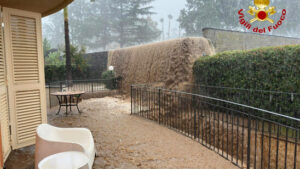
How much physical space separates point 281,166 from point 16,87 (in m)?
6.23

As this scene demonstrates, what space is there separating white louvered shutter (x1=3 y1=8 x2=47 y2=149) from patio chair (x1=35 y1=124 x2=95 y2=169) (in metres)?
0.97

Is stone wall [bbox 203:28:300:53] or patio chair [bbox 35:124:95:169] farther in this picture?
stone wall [bbox 203:28:300:53]

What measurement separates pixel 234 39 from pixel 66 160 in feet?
39.2

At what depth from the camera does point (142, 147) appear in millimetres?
3584

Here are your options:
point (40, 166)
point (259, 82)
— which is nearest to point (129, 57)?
point (259, 82)

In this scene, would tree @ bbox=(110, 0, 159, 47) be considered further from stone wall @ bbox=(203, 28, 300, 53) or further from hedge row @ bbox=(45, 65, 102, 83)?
stone wall @ bbox=(203, 28, 300, 53)

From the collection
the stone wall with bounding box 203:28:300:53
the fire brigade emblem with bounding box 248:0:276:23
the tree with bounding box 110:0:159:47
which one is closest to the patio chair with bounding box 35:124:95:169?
the fire brigade emblem with bounding box 248:0:276:23

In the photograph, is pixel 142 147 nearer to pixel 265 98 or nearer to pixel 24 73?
pixel 24 73

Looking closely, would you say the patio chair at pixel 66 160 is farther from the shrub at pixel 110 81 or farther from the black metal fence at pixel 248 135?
the shrub at pixel 110 81

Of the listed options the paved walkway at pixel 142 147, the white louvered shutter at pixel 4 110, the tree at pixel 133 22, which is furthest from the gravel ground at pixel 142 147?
the tree at pixel 133 22

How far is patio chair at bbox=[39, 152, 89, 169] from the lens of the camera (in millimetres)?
1994

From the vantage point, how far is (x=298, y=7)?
21.6m

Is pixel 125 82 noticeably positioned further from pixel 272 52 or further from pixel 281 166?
pixel 281 166

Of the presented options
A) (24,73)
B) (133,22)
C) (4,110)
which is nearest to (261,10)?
(24,73)
